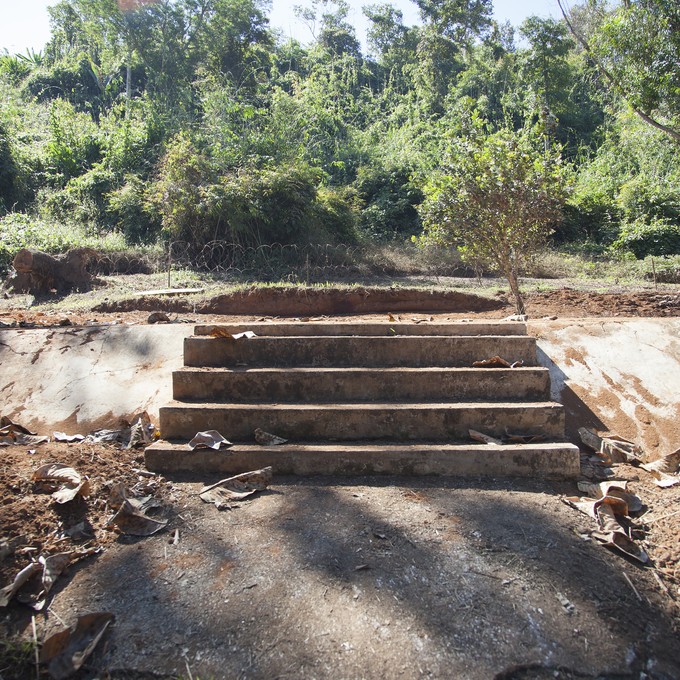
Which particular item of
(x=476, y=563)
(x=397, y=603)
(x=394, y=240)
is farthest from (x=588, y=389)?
(x=394, y=240)

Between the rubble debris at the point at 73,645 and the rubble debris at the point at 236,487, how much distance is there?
85 cm

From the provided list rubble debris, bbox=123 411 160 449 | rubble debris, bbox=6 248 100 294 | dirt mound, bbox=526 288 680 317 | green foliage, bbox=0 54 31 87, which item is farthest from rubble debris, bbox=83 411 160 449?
green foliage, bbox=0 54 31 87

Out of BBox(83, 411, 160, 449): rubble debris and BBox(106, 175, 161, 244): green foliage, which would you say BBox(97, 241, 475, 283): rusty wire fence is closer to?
BBox(106, 175, 161, 244): green foliage

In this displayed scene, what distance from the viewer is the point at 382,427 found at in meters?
3.18

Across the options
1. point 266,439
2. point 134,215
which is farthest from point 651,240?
point 266,439

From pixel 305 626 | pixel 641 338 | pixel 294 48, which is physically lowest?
pixel 305 626

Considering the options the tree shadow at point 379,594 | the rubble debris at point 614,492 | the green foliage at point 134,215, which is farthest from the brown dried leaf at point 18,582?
the green foliage at point 134,215

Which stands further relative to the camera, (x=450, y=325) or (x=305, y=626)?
(x=450, y=325)

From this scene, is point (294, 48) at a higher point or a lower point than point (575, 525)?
higher

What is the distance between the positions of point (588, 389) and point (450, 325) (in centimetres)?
104

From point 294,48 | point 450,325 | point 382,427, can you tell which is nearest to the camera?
Result: point 382,427

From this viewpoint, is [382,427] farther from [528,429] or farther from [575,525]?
[575,525]

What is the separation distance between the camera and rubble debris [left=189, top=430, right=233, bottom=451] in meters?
3.05

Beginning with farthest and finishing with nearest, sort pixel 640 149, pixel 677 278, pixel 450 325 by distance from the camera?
pixel 640 149 < pixel 677 278 < pixel 450 325
